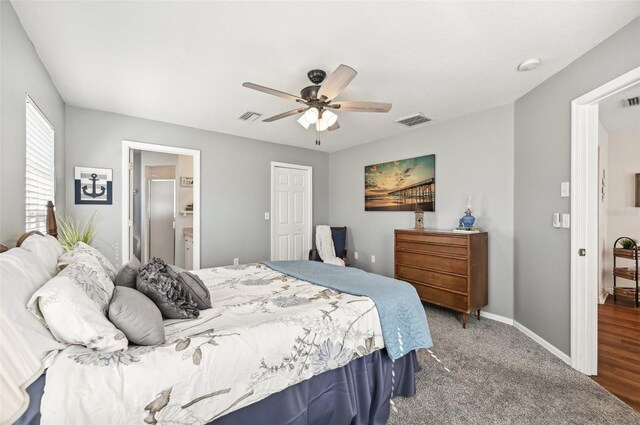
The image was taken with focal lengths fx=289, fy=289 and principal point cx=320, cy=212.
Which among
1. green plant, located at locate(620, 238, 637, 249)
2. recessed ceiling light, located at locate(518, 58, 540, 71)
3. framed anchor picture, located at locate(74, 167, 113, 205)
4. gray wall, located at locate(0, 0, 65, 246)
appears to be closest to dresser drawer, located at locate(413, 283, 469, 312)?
recessed ceiling light, located at locate(518, 58, 540, 71)

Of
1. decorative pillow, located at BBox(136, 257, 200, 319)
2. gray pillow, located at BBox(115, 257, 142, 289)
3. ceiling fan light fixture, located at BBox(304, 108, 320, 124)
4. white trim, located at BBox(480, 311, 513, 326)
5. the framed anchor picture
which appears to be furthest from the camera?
the framed anchor picture

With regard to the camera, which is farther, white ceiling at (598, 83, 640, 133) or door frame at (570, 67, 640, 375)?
white ceiling at (598, 83, 640, 133)

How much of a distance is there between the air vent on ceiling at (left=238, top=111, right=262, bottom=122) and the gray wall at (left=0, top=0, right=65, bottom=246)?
6.10 feet

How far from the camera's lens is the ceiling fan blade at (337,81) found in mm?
1928

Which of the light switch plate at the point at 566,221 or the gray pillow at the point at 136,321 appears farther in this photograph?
the light switch plate at the point at 566,221

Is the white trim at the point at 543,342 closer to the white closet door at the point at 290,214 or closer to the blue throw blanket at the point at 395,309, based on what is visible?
the blue throw blanket at the point at 395,309

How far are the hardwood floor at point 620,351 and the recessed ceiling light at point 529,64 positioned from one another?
247 centimetres

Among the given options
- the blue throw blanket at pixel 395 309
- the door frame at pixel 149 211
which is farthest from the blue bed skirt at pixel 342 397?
the door frame at pixel 149 211

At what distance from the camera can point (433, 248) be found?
134 inches

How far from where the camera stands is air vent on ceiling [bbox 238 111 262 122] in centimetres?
355

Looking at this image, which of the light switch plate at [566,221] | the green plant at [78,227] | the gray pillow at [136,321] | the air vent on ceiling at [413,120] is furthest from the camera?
the air vent on ceiling at [413,120]

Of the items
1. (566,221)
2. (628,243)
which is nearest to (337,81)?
(566,221)

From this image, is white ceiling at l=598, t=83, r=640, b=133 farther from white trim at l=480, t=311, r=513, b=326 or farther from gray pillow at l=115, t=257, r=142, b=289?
gray pillow at l=115, t=257, r=142, b=289

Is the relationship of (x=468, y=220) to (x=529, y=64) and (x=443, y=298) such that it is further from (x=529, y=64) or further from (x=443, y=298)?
(x=529, y=64)
